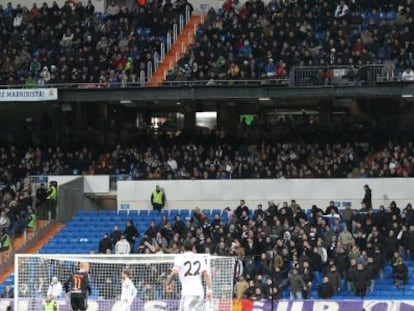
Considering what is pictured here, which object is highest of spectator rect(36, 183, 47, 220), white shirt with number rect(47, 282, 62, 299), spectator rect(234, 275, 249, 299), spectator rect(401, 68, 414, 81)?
spectator rect(401, 68, 414, 81)

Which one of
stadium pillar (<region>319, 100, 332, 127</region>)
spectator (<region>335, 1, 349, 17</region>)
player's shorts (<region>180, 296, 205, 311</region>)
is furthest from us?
stadium pillar (<region>319, 100, 332, 127</region>)

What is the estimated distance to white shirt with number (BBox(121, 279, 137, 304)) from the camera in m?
19.5

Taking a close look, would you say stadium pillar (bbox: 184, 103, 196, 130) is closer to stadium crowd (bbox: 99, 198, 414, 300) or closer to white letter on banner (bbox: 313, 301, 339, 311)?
stadium crowd (bbox: 99, 198, 414, 300)

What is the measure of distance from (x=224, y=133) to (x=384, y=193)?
273 inches

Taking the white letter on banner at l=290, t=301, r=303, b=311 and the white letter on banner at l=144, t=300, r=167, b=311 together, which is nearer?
the white letter on banner at l=144, t=300, r=167, b=311

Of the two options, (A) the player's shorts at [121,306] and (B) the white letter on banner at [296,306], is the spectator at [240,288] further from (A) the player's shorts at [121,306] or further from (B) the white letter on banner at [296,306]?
(A) the player's shorts at [121,306]

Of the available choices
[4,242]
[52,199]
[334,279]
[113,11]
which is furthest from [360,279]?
[113,11]

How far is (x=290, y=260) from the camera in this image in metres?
25.4

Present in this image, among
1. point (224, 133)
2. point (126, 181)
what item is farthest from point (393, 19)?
point (126, 181)

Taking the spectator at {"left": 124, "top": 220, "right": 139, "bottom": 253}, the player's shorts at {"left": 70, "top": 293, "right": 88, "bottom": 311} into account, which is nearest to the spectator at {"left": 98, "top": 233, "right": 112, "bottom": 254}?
the spectator at {"left": 124, "top": 220, "right": 139, "bottom": 253}

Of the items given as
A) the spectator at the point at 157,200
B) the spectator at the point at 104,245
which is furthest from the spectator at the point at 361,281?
the spectator at the point at 157,200

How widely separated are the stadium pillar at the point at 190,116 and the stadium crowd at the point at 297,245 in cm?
923

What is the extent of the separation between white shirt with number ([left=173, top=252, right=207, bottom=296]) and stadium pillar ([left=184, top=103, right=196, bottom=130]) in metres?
21.8

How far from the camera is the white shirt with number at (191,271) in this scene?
54.1 feet
